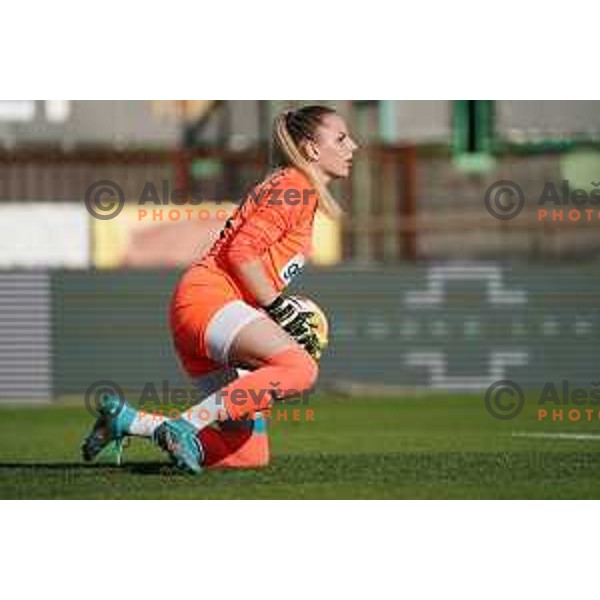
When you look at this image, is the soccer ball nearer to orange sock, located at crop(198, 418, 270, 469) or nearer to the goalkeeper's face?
orange sock, located at crop(198, 418, 270, 469)

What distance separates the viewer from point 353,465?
7.57 m

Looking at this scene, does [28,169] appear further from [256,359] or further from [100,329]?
[256,359]

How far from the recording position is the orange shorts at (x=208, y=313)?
6961 mm

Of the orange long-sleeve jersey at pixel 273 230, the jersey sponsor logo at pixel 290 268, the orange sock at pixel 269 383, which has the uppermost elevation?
the orange long-sleeve jersey at pixel 273 230

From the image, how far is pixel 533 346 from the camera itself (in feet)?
44.2

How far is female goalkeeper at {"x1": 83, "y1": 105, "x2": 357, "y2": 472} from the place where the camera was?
272 inches

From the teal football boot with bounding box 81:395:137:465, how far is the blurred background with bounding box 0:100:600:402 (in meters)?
3.29

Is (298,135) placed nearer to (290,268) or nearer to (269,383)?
(290,268)

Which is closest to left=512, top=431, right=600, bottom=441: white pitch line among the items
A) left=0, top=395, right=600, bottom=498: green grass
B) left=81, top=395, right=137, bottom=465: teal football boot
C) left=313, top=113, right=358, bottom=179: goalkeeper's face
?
left=0, top=395, right=600, bottom=498: green grass

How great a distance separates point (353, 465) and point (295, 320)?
0.72 meters

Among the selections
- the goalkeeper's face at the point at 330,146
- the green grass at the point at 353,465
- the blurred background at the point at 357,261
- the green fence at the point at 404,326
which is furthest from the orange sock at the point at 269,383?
the green fence at the point at 404,326

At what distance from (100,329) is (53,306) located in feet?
1.17

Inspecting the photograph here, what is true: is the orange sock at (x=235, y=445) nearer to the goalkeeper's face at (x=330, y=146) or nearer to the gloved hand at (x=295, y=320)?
the gloved hand at (x=295, y=320)
